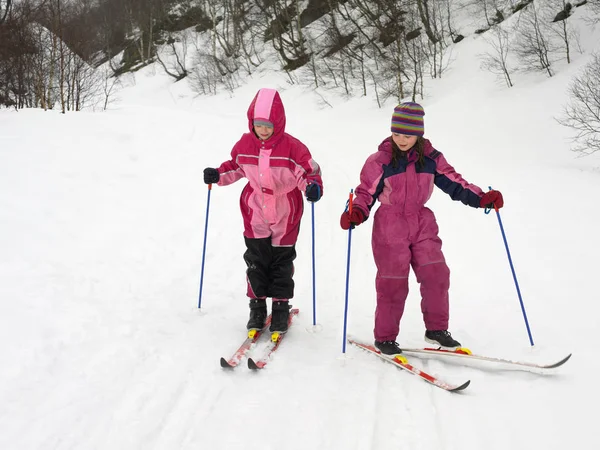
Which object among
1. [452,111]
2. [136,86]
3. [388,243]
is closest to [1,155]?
[388,243]

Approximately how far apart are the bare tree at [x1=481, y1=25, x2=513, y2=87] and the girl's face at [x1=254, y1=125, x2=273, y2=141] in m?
19.1

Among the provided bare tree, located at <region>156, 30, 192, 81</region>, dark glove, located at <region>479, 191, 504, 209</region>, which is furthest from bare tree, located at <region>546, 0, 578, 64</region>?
bare tree, located at <region>156, 30, 192, 81</region>

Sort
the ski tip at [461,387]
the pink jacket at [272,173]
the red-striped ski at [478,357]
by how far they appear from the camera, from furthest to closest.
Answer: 1. the pink jacket at [272,173]
2. the red-striped ski at [478,357]
3. the ski tip at [461,387]

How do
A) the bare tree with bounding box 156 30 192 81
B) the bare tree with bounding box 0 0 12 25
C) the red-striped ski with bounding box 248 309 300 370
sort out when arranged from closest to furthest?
1. the red-striped ski with bounding box 248 309 300 370
2. the bare tree with bounding box 0 0 12 25
3. the bare tree with bounding box 156 30 192 81

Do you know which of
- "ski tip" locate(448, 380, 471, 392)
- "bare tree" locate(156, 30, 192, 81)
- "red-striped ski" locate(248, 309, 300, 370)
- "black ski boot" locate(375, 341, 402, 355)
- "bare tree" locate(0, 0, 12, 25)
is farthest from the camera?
"bare tree" locate(156, 30, 192, 81)

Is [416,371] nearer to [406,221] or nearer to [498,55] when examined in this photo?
[406,221]

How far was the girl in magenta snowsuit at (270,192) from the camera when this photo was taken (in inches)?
135

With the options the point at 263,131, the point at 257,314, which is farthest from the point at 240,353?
the point at 263,131

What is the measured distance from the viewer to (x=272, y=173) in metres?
3.53

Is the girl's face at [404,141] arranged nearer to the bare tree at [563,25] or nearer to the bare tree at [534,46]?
the bare tree at [534,46]

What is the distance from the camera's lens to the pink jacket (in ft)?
11.2

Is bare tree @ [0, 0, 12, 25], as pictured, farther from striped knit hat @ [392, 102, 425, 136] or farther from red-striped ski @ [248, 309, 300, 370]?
striped knit hat @ [392, 102, 425, 136]

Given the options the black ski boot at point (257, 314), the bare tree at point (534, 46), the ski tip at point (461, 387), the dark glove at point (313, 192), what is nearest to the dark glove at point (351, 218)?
the dark glove at point (313, 192)

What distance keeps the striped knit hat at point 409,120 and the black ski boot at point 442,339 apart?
4.98 ft
